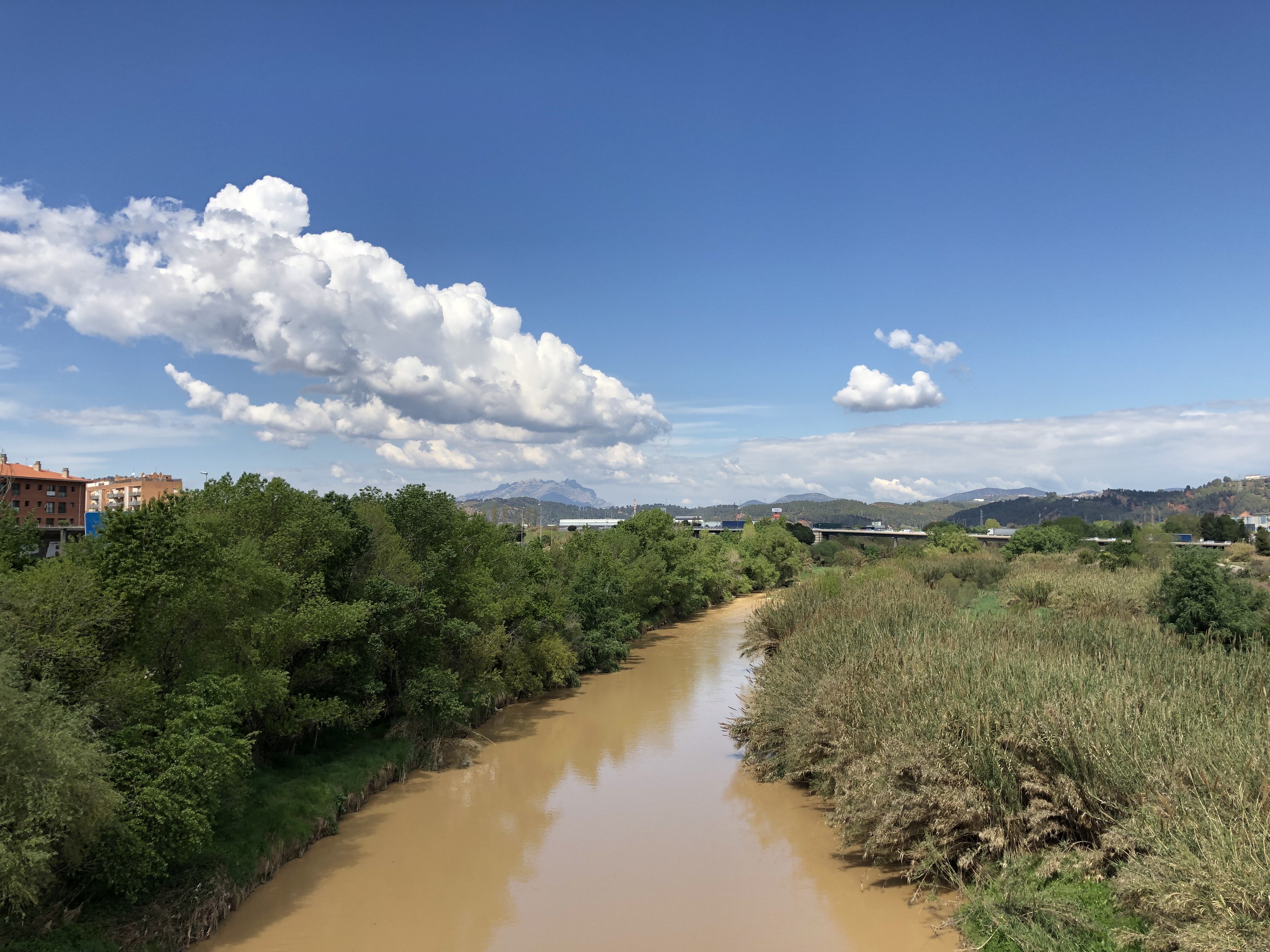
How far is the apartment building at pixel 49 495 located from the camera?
3297 inches

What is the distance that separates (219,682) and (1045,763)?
1873 centimetres

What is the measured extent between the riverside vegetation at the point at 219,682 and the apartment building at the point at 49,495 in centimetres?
7172

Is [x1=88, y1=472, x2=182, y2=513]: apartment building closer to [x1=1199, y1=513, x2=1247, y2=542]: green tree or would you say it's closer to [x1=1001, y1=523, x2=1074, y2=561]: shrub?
[x1=1001, y1=523, x2=1074, y2=561]: shrub

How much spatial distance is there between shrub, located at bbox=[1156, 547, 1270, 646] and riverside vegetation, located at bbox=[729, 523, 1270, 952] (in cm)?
217

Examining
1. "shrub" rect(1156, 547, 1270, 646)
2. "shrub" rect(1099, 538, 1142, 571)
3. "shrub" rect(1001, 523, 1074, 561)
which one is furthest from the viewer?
"shrub" rect(1001, 523, 1074, 561)

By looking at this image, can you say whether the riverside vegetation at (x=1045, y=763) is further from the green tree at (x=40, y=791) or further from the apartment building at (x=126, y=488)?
the apartment building at (x=126, y=488)

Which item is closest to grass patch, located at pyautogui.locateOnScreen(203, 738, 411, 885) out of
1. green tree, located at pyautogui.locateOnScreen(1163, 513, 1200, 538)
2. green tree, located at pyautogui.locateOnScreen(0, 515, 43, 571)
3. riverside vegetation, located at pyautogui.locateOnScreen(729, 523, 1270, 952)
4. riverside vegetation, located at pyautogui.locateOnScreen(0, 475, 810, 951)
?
riverside vegetation, located at pyautogui.locateOnScreen(0, 475, 810, 951)

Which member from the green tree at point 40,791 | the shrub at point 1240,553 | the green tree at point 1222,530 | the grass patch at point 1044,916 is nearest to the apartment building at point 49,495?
the green tree at point 40,791

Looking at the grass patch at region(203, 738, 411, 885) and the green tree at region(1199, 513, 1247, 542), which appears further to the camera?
the green tree at region(1199, 513, 1247, 542)

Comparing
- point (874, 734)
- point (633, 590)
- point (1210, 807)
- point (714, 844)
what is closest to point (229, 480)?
point (714, 844)

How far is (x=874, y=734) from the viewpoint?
19844 mm

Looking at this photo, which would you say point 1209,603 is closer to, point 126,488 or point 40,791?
point 40,791

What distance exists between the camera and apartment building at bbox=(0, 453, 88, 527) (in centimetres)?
8375

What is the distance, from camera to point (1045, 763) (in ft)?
55.4
